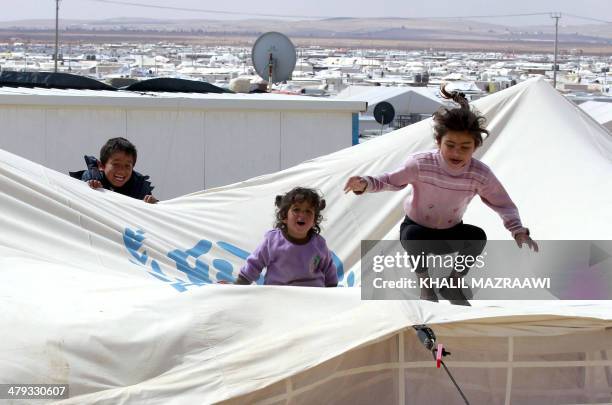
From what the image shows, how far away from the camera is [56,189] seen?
18.2 ft

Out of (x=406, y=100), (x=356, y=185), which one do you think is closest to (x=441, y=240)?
(x=356, y=185)

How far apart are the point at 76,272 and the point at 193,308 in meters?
0.70

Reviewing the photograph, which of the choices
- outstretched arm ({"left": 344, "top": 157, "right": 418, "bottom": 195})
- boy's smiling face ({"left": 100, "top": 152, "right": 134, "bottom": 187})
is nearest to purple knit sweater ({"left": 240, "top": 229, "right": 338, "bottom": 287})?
outstretched arm ({"left": 344, "top": 157, "right": 418, "bottom": 195})

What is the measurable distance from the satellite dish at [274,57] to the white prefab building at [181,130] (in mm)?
4770

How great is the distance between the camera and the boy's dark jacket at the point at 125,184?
643cm

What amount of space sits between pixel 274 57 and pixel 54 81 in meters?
3.64

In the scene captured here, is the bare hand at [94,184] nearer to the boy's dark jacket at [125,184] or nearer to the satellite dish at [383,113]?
the boy's dark jacket at [125,184]

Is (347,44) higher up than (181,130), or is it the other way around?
(347,44)

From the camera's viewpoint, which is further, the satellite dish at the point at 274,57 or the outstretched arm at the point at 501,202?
the satellite dish at the point at 274,57

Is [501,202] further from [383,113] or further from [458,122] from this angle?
[383,113]

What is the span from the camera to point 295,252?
5062 millimetres

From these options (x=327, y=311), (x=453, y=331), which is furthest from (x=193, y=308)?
(x=453, y=331)

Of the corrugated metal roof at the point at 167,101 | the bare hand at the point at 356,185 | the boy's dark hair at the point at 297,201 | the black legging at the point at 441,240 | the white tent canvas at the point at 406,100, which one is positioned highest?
the corrugated metal roof at the point at 167,101

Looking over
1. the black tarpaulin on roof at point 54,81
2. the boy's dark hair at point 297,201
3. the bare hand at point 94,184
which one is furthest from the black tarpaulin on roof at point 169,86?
the boy's dark hair at point 297,201
